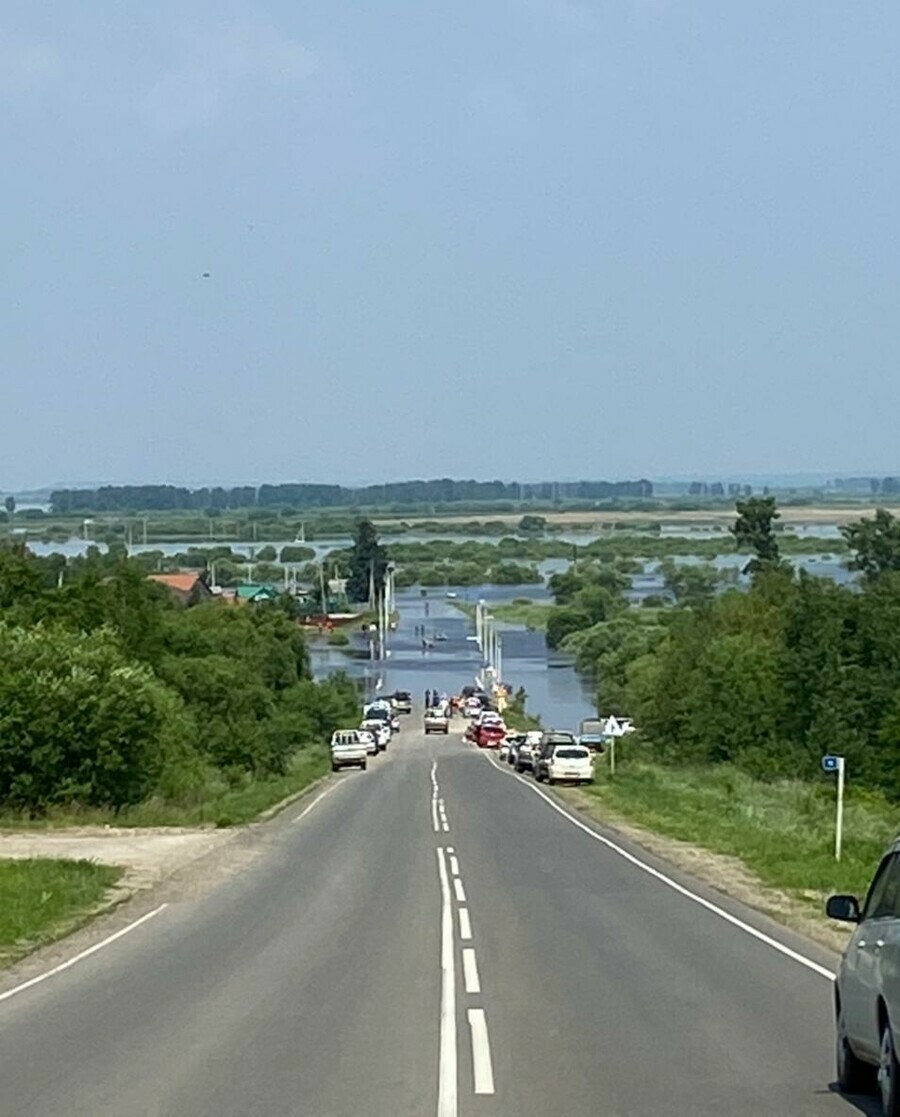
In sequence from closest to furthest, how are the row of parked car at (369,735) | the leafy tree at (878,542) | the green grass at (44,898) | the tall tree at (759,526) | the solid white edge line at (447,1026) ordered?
1. the solid white edge line at (447,1026)
2. the green grass at (44,898)
3. the row of parked car at (369,735)
4. the tall tree at (759,526)
5. the leafy tree at (878,542)

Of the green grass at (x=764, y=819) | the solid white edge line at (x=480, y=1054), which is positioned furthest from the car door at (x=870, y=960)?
the green grass at (x=764, y=819)

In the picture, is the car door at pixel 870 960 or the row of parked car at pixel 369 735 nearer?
the car door at pixel 870 960

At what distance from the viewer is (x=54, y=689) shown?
4503 cm

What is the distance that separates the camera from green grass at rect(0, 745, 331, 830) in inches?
1695

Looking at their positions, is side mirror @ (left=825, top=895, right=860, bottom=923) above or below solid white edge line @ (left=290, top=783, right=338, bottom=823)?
above

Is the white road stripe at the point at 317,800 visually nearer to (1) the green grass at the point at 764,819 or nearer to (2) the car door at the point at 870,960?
(1) the green grass at the point at 764,819

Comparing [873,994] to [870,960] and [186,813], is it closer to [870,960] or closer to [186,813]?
[870,960]

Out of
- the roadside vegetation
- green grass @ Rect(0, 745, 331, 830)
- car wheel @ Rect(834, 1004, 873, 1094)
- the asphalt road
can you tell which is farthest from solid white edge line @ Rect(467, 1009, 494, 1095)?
green grass @ Rect(0, 745, 331, 830)

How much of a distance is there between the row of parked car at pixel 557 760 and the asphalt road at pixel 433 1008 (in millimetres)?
28677

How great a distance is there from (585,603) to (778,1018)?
162m

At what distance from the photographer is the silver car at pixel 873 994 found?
34.1 feet

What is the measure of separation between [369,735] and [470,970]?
212ft

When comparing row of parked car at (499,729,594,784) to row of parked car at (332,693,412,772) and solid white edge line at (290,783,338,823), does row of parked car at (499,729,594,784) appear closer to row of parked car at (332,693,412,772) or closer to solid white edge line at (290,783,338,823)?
solid white edge line at (290,783,338,823)

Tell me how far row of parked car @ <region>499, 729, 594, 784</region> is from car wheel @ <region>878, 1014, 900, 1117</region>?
48558mm
